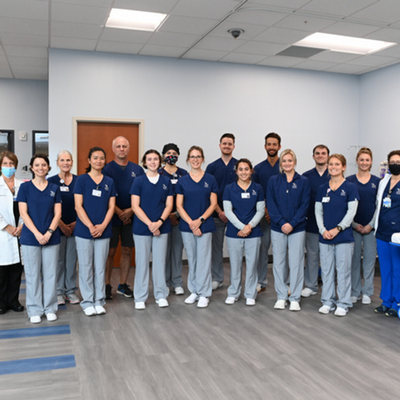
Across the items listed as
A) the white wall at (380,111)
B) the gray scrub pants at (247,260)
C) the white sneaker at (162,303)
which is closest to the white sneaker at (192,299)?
the white sneaker at (162,303)

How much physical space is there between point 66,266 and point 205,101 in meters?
3.26

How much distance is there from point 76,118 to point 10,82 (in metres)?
2.68

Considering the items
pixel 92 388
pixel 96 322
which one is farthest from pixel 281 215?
pixel 92 388

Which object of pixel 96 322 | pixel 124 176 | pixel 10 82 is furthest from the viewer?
pixel 10 82

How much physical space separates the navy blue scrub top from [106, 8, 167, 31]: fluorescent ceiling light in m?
2.15

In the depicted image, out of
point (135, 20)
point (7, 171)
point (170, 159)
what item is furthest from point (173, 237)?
point (135, 20)

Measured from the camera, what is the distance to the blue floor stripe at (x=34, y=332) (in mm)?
3514

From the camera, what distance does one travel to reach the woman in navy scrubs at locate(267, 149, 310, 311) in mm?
4211

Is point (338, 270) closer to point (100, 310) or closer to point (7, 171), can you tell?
point (100, 310)

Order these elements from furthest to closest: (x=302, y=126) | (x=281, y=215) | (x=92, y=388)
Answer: (x=302, y=126), (x=281, y=215), (x=92, y=388)

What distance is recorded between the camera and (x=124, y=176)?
14.9 ft

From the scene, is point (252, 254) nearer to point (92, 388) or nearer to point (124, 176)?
point (124, 176)

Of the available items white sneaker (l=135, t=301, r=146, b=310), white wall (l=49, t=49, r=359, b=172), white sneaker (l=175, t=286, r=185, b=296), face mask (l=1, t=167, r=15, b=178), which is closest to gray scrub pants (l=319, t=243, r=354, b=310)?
white sneaker (l=175, t=286, r=185, b=296)

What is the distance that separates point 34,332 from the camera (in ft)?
11.8
